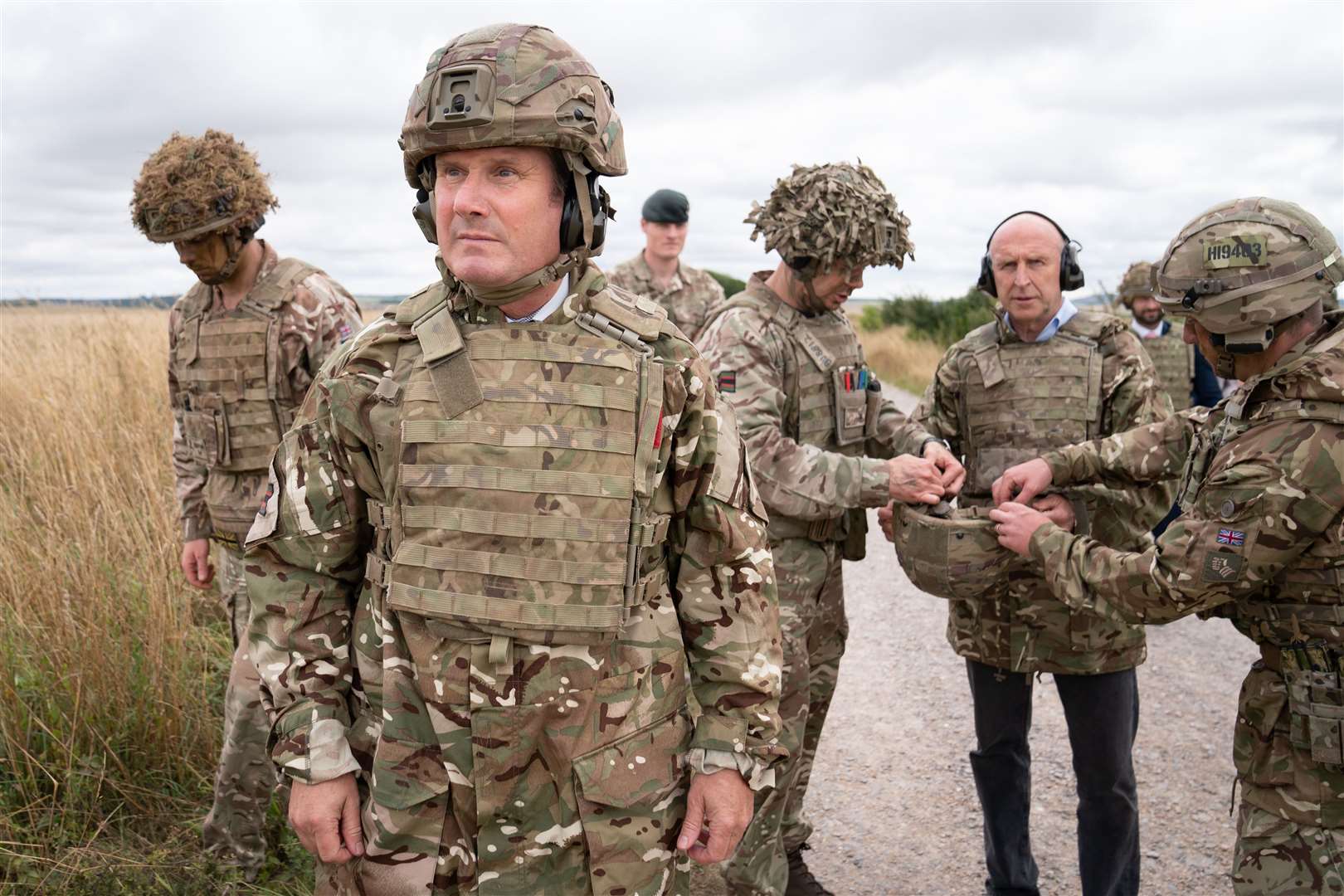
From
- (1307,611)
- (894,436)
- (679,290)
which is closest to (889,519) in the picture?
(894,436)

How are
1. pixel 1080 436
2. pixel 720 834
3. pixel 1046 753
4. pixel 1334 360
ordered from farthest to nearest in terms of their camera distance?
1. pixel 1046 753
2. pixel 1080 436
3. pixel 1334 360
4. pixel 720 834

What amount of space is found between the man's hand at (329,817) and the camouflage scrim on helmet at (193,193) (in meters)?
2.48

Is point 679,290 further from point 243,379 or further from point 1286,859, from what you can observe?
point 1286,859

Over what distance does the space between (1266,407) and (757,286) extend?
1801 millimetres

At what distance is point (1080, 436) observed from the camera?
3793mm

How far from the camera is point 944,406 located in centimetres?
414

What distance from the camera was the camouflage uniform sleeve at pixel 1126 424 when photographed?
12.3ft

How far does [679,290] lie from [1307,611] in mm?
6414

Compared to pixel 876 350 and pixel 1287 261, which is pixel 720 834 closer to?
pixel 1287 261

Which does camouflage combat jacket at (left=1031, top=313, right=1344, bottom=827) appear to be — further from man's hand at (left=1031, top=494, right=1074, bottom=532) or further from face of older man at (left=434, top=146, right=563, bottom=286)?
face of older man at (left=434, top=146, right=563, bottom=286)

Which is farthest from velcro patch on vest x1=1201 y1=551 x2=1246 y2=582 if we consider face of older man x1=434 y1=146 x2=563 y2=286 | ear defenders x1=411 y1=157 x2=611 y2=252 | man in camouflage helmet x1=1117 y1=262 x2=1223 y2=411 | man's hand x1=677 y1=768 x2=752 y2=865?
man in camouflage helmet x1=1117 y1=262 x2=1223 y2=411

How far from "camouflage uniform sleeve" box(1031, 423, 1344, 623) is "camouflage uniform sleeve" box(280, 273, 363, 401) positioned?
2.85 m

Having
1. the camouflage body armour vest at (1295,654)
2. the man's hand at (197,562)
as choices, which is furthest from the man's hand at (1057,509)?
the man's hand at (197,562)

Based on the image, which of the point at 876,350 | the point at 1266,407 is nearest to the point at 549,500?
the point at 1266,407
